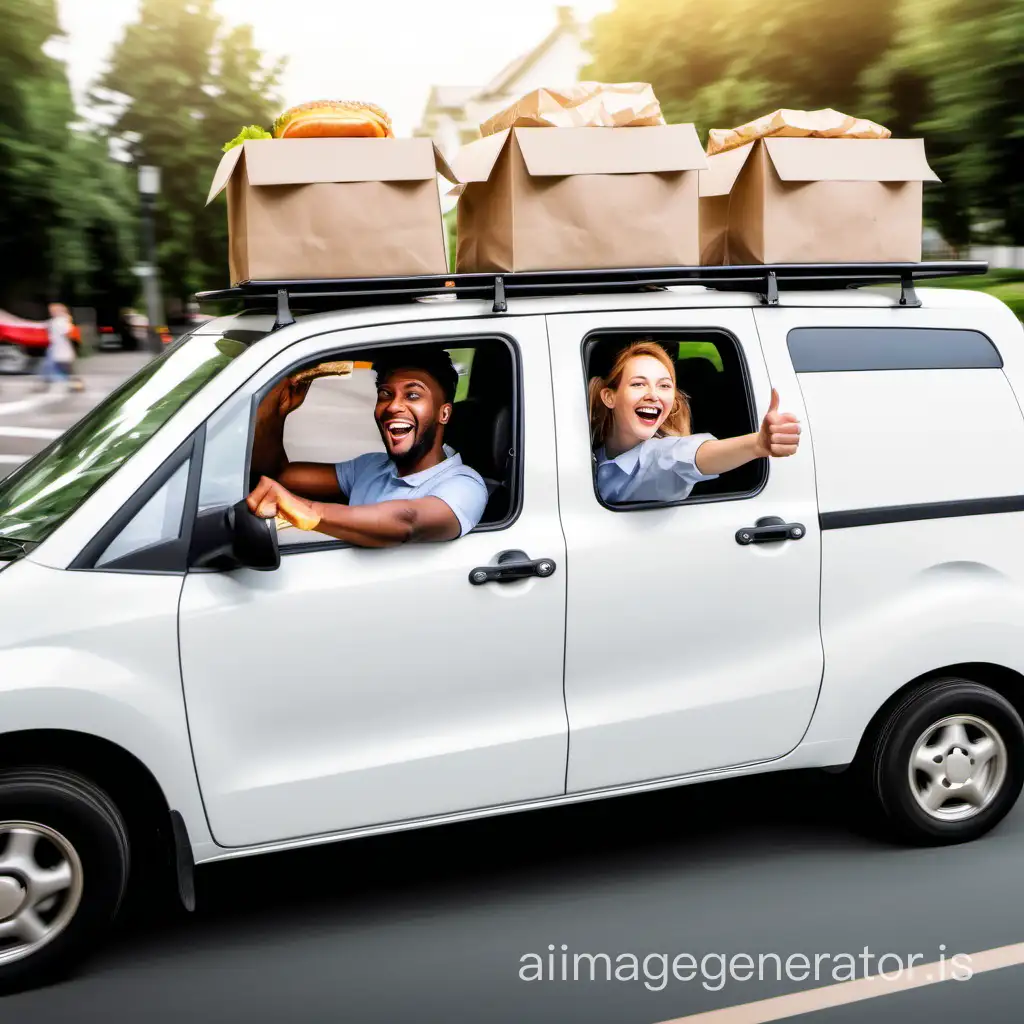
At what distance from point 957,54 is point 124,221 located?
30878mm

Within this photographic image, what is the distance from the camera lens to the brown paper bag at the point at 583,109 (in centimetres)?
419

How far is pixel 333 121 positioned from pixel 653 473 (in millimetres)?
1394

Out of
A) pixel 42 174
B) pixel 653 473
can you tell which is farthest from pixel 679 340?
pixel 42 174

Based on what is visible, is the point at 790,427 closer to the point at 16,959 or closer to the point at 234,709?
the point at 234,709

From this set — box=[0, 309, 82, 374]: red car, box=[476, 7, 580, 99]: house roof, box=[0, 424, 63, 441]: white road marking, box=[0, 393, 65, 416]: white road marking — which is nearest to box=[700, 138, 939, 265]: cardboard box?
box=[0, 424, 63, 441]: white road marking

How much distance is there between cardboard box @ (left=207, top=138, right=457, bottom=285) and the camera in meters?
3.86

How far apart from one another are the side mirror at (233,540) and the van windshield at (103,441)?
0.30 meters

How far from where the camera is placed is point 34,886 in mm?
3535

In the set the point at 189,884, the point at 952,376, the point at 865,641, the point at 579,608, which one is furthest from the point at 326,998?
the point at 952,376

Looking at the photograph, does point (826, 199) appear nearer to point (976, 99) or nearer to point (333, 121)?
point (333, 121)

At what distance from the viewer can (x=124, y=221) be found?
3872 centimetres

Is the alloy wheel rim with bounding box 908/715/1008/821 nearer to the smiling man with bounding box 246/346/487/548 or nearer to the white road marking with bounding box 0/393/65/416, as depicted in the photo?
the smiling man with bounding box 246/346/487/548

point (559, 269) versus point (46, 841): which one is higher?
point (559, 269)

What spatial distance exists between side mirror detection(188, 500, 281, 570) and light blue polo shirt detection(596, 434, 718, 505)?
1.05 metres
